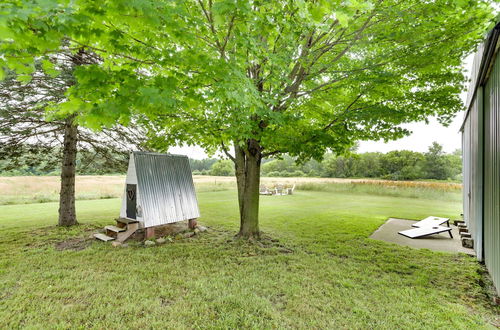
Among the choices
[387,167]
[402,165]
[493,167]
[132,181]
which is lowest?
[132,181]

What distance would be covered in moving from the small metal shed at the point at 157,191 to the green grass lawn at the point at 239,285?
930 mm

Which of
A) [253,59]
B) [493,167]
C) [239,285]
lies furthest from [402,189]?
[239,285]

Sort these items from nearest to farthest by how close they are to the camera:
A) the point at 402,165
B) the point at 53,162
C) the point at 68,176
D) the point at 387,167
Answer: the point at 68,176 → the point at 53,162 → the point at 402,165 → the point at 387,167

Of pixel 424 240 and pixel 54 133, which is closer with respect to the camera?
pixel 424 240

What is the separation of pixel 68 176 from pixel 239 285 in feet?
23.3

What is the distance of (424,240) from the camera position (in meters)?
6.77

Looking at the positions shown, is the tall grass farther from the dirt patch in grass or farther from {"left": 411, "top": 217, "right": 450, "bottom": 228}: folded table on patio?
the dirt patch in grass

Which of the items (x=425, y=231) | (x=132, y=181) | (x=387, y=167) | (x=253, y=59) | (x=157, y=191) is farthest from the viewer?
(x=387, y=167)

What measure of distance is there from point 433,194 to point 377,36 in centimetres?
1839

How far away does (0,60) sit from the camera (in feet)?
8.21

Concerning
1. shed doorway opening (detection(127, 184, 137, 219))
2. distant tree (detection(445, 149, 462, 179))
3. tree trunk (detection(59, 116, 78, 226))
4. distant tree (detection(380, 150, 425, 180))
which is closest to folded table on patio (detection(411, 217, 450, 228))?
shed doorway opening (detection(127, 184, 137, 219))

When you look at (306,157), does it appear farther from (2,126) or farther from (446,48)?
(2,126)

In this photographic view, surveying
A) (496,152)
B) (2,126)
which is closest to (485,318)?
(496,152)

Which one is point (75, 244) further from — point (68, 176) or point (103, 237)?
point (68, 176)
